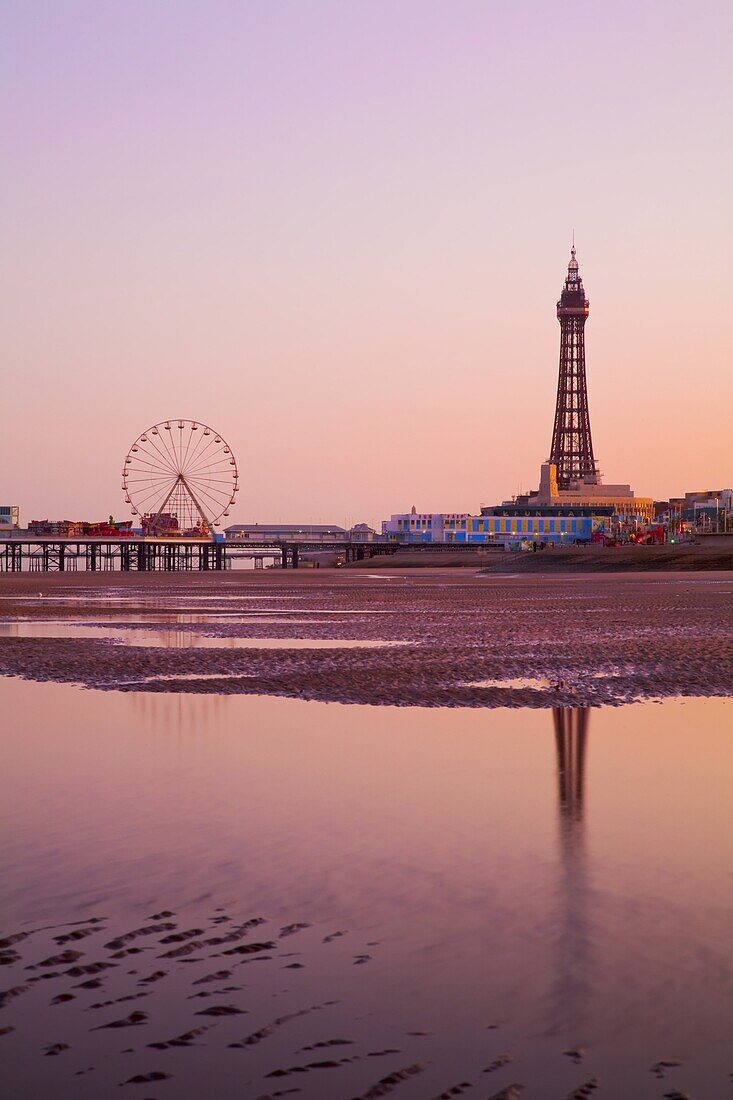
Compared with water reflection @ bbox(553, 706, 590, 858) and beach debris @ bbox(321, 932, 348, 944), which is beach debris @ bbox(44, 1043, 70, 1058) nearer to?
beach debris @ bbox(321, 932, 348, 944)

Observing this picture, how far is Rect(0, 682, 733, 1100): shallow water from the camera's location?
12.9 feet

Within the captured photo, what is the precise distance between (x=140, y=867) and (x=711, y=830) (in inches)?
133

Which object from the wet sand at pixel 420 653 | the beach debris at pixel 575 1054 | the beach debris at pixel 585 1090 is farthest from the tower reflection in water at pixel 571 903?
the wet sand at pixel 420 653

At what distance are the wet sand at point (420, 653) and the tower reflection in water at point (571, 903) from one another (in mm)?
3979

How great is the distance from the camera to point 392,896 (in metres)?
5.86

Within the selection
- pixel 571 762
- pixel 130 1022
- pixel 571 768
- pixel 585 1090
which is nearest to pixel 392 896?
pixel 130 1022

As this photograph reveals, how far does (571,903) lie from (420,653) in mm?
13536

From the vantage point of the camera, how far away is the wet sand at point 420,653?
1467 centimetres

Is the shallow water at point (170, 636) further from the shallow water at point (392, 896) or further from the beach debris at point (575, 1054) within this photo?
the beach debris at point (575, 1054)

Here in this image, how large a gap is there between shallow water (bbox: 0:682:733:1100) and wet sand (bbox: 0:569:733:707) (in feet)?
10.7

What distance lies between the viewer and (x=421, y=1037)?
13.4ft

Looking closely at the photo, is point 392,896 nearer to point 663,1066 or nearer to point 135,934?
point 135,934

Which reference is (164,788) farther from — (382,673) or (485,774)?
(382,673)

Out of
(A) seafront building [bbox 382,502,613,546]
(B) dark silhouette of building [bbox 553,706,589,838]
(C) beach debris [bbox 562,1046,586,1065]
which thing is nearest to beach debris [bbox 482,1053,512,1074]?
(C) beach debris [bbox 562,1046,586,1065]
